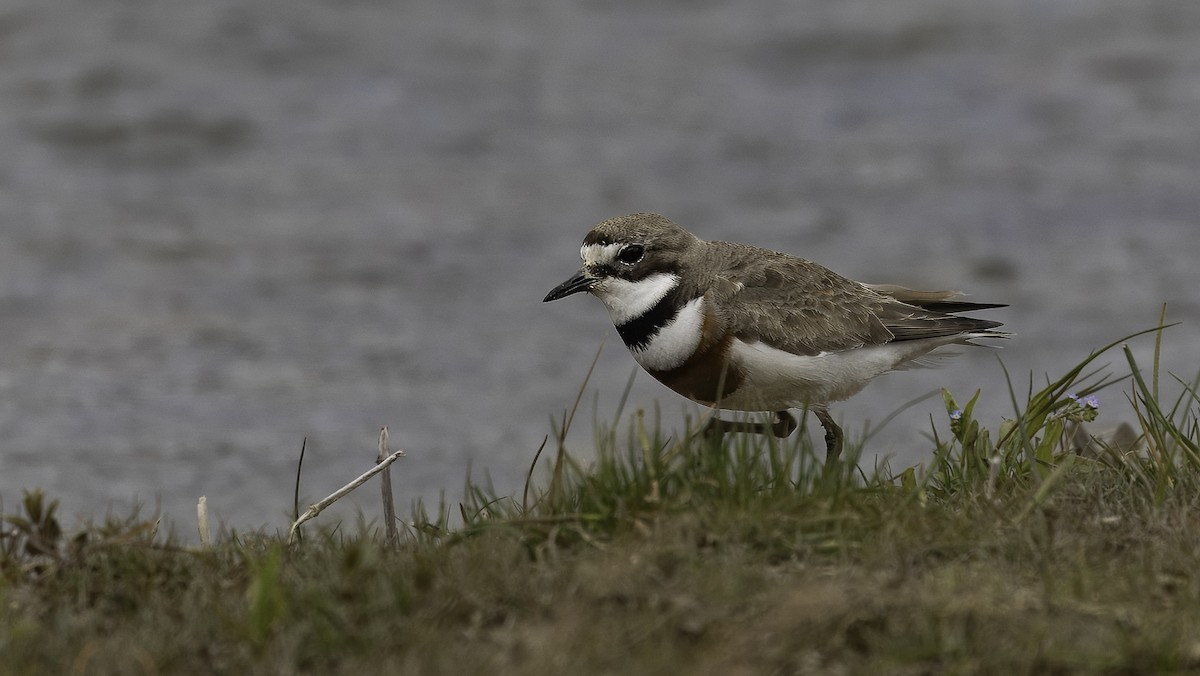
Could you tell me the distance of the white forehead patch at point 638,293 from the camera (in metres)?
5.56

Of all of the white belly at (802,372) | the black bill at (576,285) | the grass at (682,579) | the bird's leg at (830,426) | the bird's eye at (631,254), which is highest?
the bird's eye at (631,254)

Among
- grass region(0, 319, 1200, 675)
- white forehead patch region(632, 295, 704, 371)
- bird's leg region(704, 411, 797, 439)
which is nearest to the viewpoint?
grass region(0, 319, 1200, 675)

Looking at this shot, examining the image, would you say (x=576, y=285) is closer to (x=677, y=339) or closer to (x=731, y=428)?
(x=677, y=339)

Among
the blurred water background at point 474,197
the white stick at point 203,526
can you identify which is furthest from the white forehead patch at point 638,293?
the white stick at point 203,526

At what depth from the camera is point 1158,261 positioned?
11.4m

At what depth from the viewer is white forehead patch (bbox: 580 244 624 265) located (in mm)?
5617

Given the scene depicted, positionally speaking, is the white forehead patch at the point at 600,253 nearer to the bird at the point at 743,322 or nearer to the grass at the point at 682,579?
the bird at the point at 743,322

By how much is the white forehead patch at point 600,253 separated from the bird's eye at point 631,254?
0.07 feet

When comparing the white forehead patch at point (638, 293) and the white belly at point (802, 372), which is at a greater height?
the white forehead patch at point (638, 293)

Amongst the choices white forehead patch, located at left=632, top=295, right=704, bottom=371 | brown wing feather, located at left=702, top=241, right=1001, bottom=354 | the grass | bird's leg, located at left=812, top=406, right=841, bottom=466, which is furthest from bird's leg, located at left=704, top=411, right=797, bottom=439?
bird's leg, located at left=812, top=406, right=841, bottom=466

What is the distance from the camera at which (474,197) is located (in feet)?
42.6

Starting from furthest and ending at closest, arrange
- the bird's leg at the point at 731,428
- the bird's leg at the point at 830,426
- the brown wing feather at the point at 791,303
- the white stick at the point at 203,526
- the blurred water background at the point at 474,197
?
the blurred water background at the point at 474,197, the bird's leg at the point at 830,426, the brown wing feather at the point at 791,303, the white stick at the point at 203,526, the bird's leg at the point at 731,428

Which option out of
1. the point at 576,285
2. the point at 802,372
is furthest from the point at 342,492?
the point at 802,372

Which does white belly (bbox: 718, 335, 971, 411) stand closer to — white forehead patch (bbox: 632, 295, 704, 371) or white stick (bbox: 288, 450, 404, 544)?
white forehead patch (bbox: 632, 295, 704, 371)
